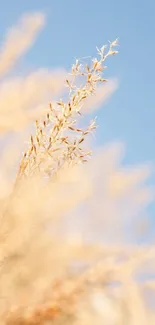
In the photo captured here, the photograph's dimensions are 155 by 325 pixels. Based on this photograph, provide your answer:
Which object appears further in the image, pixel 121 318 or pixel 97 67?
pixel 97 67

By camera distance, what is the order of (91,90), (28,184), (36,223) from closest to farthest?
(36,223)
(28,184)
(91,90)

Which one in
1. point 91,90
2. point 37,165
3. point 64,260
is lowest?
point 64,260

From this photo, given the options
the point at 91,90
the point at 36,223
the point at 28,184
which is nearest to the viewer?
the point at 36,223

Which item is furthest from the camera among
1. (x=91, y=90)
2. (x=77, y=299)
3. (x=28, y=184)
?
(x=91, y=90)

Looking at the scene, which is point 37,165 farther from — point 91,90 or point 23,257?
point 23,257

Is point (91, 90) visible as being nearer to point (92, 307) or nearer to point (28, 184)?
point (28, 184)

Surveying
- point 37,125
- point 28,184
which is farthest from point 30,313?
point 37,125

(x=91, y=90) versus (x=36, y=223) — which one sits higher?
(x=91, y=90)

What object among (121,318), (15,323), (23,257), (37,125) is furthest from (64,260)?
(37,125)

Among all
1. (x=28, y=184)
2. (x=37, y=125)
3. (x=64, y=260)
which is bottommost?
(x=64, y=260)
